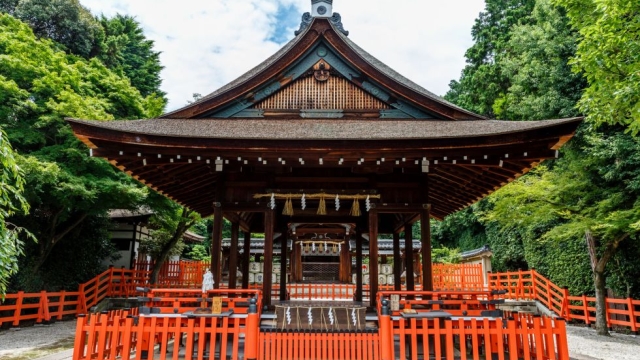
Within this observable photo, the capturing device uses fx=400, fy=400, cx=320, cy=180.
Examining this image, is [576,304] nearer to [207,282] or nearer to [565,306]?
[565,306]

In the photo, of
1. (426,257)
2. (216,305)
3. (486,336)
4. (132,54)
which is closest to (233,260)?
(216,305)

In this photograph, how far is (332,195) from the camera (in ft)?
28.5

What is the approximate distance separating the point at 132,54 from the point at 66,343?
27.7 meters

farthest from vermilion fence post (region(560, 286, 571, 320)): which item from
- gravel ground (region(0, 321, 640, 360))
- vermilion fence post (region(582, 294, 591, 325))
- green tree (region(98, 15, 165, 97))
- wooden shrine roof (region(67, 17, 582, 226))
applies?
green tree (region(98, 15, 165, 97))

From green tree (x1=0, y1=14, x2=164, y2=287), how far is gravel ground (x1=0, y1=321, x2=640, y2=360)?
10.4 ft

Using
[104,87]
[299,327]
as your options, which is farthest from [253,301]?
[104,87]

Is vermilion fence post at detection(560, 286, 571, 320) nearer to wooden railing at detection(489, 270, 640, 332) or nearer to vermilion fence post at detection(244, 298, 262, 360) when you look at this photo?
wooden railing at detection(489, 270, 640, 332)

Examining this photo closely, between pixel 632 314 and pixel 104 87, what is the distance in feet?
71.1

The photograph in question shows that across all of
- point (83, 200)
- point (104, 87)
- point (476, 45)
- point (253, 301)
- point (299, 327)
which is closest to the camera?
point (253, 301)

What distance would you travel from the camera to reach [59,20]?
25.4m

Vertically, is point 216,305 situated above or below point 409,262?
below

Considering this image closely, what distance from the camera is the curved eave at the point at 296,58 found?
30.2 ft

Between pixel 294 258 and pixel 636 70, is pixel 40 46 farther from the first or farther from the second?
pixel 636 70

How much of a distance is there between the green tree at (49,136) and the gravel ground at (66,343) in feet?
10.4
